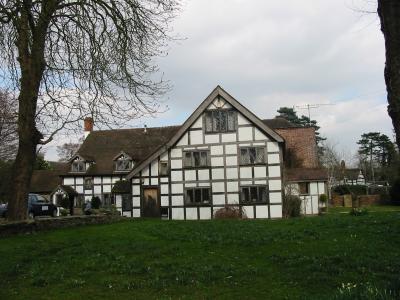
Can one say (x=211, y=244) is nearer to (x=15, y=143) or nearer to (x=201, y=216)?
(x=201, y=216)

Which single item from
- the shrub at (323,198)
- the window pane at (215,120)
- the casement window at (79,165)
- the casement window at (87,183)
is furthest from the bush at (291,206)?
the casement window at (79,165)

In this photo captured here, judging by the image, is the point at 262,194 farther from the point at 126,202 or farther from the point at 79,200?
Answer: the point at 79,200

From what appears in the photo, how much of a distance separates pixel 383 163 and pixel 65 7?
272 ft

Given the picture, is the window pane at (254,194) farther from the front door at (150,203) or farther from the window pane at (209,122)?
the front door at (150,203)

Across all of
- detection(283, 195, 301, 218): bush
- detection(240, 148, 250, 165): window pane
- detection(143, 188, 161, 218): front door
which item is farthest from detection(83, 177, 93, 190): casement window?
detection(283, 195, 301, 218): bush

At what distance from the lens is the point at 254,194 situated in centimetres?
3384

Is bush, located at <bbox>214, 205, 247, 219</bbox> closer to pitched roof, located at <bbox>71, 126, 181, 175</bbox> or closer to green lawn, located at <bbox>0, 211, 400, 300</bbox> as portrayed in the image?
pitched roof, located at <bbox>71, 126, 181, 175</bbox>

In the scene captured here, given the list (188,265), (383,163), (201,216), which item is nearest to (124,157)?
(201,216)

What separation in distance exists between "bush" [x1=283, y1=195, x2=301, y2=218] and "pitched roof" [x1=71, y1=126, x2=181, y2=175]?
16.7 metres

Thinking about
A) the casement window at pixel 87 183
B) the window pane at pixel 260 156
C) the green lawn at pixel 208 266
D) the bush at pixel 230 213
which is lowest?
the green lawn at pixel 208 266

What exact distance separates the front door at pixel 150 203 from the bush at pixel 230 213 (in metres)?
4.87

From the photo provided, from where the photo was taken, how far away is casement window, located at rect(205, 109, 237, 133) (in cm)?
3466

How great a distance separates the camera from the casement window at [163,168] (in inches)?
1406

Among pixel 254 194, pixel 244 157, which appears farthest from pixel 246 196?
pixel 244 157
